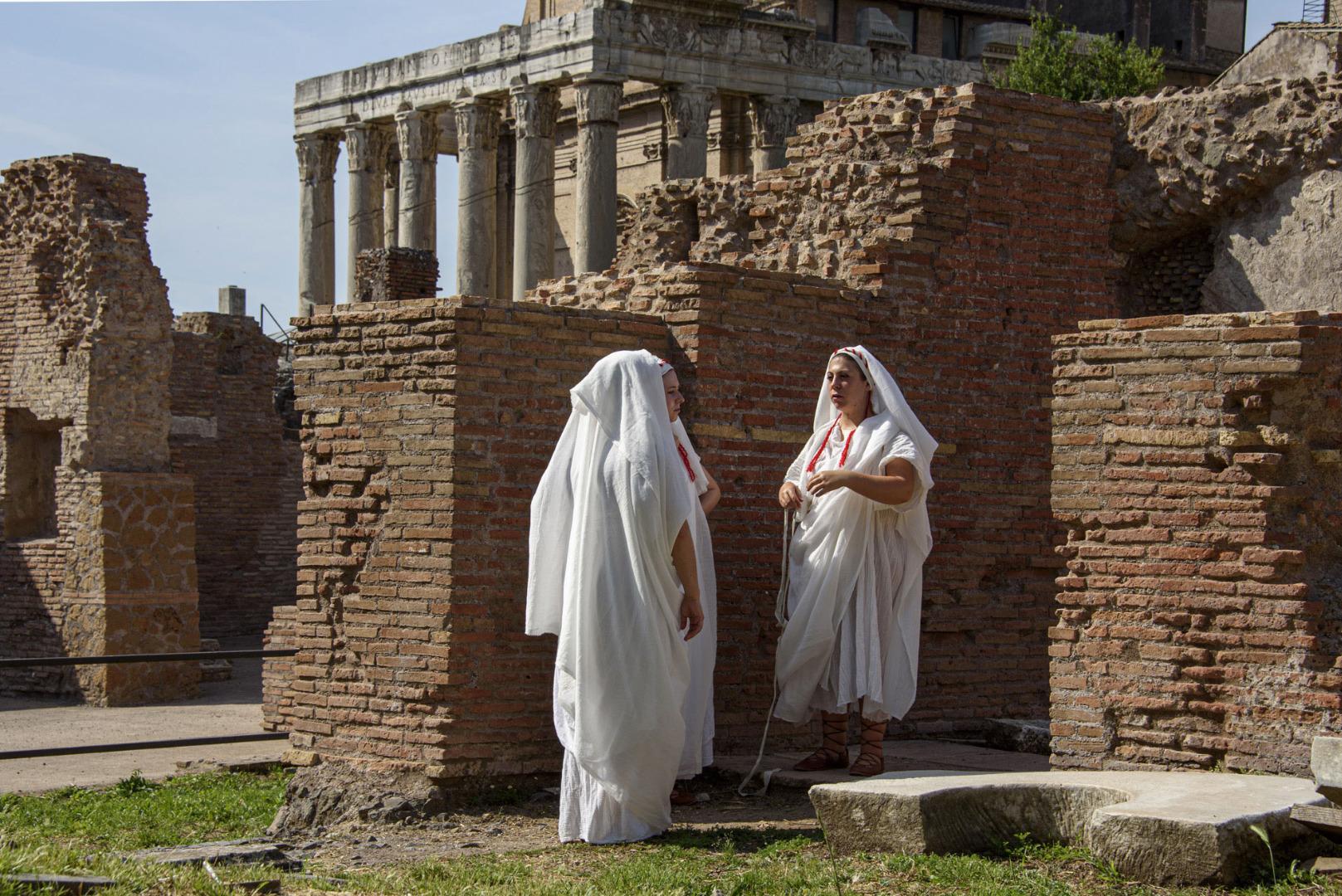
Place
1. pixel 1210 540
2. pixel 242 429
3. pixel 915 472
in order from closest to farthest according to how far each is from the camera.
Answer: pixel 1210 540, pixel 915 472, pixel 242 429

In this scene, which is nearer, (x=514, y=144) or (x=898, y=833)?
(x=898, y=833)

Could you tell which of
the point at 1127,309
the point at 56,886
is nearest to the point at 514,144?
the point at 1127,309

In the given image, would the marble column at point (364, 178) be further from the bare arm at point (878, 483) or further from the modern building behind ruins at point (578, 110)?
the bare arm at point (878, 483)

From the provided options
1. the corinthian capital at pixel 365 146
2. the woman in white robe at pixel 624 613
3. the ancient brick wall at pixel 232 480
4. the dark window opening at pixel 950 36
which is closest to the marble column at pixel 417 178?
the corinthian capital at pixel 365 146

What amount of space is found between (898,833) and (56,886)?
2672mm

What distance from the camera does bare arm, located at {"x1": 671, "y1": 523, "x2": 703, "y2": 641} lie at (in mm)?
6875

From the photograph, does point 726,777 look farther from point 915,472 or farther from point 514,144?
point 514,144

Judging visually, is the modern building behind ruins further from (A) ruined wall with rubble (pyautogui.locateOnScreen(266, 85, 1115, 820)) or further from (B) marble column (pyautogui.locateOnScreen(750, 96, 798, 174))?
(A) ruined wall with rubble (pyautogui.locateOnScreen(266, 85, 1115, 820))

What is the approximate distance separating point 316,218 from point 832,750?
114ft

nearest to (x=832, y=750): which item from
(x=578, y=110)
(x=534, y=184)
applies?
(x=534, y=184)

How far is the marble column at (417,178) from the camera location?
126 feet

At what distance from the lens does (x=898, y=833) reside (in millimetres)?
5906

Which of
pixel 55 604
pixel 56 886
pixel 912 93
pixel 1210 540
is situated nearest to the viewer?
pixel 56 886

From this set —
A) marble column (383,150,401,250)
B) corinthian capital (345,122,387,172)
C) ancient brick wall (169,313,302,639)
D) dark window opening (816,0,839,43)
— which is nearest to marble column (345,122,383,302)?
corinthian capital (345,122,387,172)
